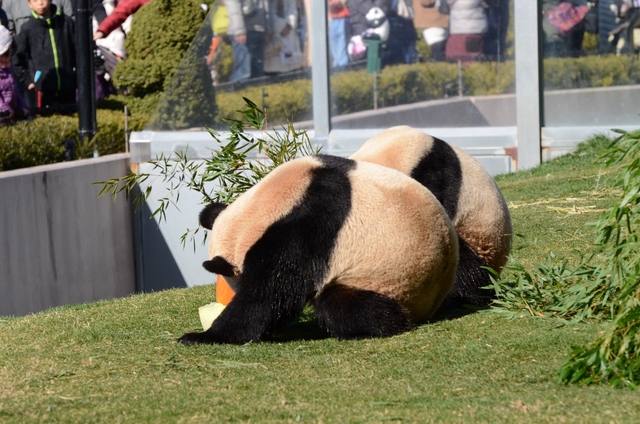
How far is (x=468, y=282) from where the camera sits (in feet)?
17.3

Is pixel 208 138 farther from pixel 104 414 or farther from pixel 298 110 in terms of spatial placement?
pixel 104 414

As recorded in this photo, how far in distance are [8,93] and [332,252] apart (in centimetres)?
959

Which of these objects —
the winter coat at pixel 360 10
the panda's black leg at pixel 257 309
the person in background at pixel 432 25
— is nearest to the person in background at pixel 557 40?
the person in background at pixel 432 25

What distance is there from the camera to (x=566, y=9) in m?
11.2

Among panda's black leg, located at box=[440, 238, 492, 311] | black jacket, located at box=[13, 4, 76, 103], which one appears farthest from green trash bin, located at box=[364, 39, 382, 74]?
panda's black leg, located at box=[440, 238, 492, 311]

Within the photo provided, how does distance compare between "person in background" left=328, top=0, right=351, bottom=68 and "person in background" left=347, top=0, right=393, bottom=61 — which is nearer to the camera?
"person in background" left=347, top=0, right=393, bottom=61

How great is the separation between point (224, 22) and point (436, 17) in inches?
104

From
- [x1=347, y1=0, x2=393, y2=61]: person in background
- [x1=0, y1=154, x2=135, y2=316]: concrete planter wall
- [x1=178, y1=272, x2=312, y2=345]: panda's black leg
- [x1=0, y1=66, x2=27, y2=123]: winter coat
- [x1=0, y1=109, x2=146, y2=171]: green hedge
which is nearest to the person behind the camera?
[x1=178, y1=272, x2=312, y2=345]: panda's black leg

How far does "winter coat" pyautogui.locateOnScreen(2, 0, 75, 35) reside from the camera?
53.4ft

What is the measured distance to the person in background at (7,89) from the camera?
42.3 ft

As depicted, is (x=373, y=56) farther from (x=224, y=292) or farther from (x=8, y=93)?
(x=224, y=292)

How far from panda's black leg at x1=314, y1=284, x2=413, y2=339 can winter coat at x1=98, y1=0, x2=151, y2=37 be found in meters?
12.2

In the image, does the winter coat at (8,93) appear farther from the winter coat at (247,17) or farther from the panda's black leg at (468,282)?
the panda's black leg at (468,282)

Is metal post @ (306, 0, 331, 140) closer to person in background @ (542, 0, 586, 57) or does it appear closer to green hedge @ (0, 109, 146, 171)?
person in background @ (542, 0, 586, 57)
